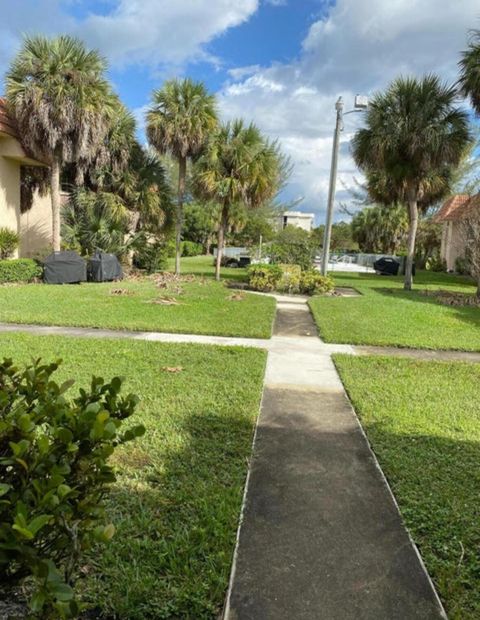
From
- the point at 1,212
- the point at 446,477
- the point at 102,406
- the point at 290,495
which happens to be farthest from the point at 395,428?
the point at 1,212

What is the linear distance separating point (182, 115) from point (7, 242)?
7.44m

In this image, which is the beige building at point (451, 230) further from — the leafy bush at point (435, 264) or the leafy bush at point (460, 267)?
the leafy bush at point (460, 267)

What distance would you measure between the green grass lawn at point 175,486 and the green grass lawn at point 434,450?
43.6 inches

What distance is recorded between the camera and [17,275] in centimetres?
1416

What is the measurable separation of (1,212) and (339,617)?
1649 cm

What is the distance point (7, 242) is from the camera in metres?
15.0

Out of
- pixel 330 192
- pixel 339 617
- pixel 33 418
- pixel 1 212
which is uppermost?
pixel 330 192

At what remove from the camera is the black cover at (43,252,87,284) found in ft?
48.1

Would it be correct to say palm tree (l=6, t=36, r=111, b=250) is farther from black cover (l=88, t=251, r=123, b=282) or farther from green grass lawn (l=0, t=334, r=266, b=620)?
green grass lawn (l=0, t=334, r=266, b=620)

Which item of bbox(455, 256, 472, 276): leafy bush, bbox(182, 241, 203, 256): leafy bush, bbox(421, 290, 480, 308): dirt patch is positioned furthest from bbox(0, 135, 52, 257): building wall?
bbox(455, 256, 472, 276): leafy bush

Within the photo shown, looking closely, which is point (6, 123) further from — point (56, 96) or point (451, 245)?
point (451, 245)

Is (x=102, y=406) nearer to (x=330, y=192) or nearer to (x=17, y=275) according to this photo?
(x=17, y=275)

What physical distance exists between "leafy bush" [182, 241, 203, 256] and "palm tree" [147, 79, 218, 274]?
18631mm

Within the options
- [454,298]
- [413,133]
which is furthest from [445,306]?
[413,133]
